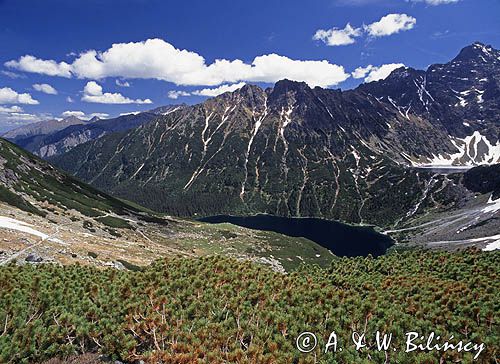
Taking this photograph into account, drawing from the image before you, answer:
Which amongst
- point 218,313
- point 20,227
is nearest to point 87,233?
point 20,227

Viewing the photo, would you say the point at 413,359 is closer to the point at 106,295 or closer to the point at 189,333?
the point at 189,333

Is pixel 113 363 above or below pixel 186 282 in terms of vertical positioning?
below

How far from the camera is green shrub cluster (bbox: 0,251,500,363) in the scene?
17.0 metres

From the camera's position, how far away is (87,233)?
94.7 m

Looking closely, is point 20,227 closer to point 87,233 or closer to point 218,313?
point 87,233

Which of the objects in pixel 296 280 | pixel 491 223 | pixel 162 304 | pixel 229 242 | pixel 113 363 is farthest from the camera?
pixel 491 223

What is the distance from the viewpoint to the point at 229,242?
161 metres

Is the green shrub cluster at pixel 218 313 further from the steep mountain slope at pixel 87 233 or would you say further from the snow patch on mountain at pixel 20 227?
the snow patch on mountain at pixel 20 227

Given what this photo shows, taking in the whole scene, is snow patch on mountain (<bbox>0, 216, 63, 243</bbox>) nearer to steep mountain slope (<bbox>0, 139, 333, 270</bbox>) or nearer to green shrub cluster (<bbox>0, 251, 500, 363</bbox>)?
steep mountain slope (<bbox>0, 139, 333, 270</bbox>)

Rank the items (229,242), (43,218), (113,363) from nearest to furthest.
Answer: (113,363) → (43,218) → (229,242)

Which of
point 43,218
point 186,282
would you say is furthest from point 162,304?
point 43,218

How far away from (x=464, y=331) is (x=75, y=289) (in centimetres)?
2353

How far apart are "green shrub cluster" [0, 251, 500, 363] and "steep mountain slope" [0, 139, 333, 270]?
3504cm

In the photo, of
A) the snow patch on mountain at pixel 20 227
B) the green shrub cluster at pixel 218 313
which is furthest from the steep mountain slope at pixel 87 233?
the green shrub cluster at pixel 218 313
